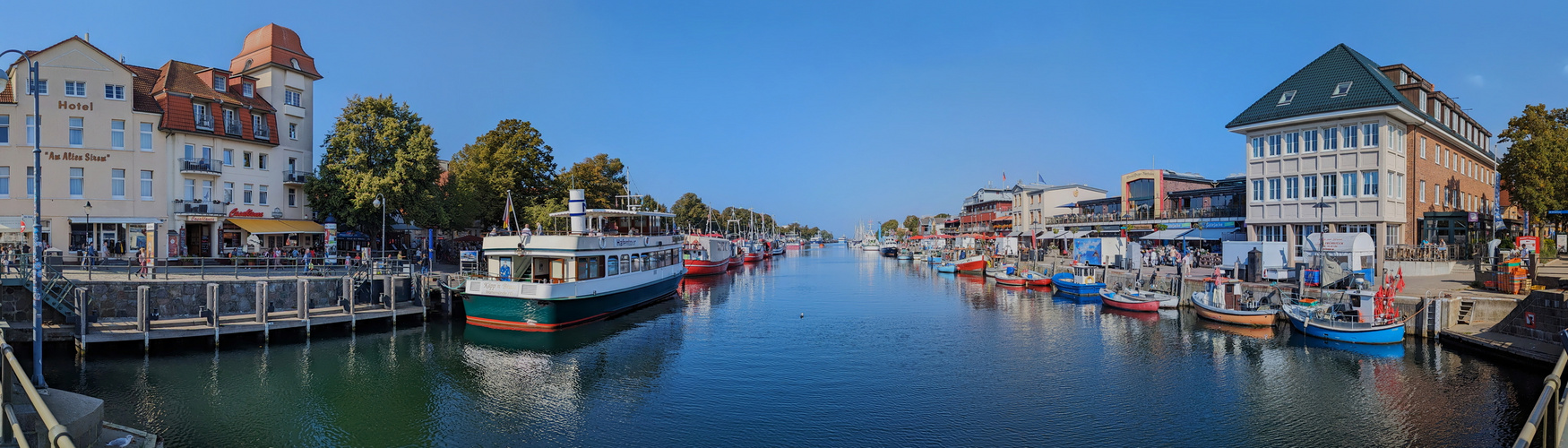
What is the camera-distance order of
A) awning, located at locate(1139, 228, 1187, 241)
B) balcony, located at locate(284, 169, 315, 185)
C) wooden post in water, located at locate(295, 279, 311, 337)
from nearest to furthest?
wooden post in water, located at locate(295, 279, 311, 337), balcony, located at locate(284, 169, 315, 185), awning, located at locate(1139, 228, 1187, 241)

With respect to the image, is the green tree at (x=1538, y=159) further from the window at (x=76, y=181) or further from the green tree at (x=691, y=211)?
the green tree at (x=691, y=211)

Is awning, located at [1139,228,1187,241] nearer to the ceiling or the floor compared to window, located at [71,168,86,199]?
nearer to the floor

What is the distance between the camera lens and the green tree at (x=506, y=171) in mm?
48656

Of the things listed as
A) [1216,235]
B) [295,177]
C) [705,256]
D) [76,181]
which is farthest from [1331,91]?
[76,181]

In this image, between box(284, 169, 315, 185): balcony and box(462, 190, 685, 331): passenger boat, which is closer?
box(462, 190, 685, 331): passenger boat

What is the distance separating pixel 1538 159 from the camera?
36625mm

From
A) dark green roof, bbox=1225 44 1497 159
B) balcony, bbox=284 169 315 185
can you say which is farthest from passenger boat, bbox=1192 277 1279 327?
balcony, bbox=284 169 315 185

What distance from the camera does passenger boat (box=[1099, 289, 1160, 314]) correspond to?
33.5 m

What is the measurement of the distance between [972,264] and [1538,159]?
34.0 metres

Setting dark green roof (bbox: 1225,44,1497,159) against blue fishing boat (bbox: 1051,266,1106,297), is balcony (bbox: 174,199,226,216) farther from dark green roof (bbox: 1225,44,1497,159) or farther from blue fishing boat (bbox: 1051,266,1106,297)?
dark green roof (bbox: 1225,44,1497,159)

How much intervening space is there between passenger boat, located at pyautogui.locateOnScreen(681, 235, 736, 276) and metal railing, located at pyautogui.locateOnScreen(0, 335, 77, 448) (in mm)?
48790

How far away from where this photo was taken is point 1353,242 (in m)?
30.5

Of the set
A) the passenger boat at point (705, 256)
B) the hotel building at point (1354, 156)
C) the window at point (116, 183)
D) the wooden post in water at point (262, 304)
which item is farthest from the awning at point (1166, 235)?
the window at point (116, 183)

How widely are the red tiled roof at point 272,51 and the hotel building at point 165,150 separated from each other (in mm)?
70
